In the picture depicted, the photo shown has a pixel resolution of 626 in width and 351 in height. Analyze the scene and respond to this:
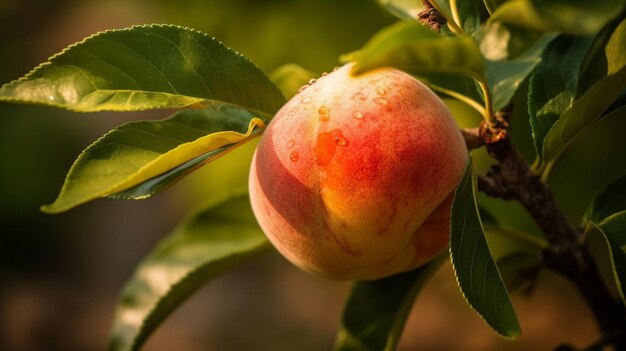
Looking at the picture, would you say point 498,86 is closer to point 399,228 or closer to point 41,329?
point 399,228

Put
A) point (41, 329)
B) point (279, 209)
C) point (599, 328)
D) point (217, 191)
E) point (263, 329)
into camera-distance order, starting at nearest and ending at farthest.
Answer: point (279, 209) → point (599, 328) → point (217, 191) → point (263, 329) → point (41, 329)

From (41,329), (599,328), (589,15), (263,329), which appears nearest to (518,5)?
(589,15)

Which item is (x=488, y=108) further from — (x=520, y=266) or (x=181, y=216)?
(x=181, y=216)

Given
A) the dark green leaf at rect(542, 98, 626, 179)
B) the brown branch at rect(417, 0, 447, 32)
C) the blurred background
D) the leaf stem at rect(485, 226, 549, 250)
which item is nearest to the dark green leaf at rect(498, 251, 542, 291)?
the leaf stem at rect(485, 226, 549, 250)

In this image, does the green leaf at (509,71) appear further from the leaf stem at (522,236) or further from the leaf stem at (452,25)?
the leaf stem at (522,236)

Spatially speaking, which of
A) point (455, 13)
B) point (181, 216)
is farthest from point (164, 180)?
point (181, 216)

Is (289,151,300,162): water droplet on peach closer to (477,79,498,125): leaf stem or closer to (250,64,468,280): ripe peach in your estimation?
(250,64,468,280): ripe peach
